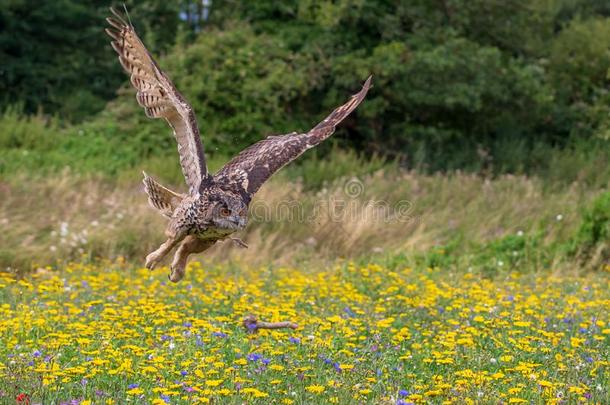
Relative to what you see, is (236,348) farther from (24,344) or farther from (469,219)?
(469,219)

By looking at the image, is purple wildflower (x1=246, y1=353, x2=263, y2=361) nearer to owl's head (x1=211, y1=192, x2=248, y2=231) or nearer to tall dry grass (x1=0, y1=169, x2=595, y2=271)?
owl's head (x1=211, y1=192, x2=248, y2=231)

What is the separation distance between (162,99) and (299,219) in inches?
242

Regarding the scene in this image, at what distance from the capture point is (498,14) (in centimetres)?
1842

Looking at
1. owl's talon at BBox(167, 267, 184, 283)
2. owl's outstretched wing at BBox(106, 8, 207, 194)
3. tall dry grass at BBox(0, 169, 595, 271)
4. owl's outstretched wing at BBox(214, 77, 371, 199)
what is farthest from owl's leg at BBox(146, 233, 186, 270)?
tall dry grass at BBox(0, 169, 595, 271)

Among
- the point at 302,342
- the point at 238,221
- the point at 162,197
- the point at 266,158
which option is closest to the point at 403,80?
the point at 266,158

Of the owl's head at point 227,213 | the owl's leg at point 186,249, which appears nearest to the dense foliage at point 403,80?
the owl's leg at point 186,249

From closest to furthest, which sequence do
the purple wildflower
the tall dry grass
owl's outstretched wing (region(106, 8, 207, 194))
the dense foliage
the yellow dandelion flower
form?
1. the yellow dandelion flower
2. the purple wildflower
3. owl's outstretched wing (region(106, 8, 207, 194))
4. the tall dry grass
5. the dense foliage

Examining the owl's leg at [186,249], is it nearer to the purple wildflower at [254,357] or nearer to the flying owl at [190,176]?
the flying owl at [190,176]

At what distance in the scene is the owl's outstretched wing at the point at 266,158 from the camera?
556 centimetres

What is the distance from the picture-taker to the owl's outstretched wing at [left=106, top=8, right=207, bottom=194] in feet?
17.4

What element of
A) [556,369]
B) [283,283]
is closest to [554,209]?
[283,283]

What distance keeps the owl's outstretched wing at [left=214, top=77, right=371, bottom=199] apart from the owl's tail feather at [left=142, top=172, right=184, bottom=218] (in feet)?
1.01

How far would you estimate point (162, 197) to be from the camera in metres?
5.77

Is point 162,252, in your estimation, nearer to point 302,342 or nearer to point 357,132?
point 302,342
